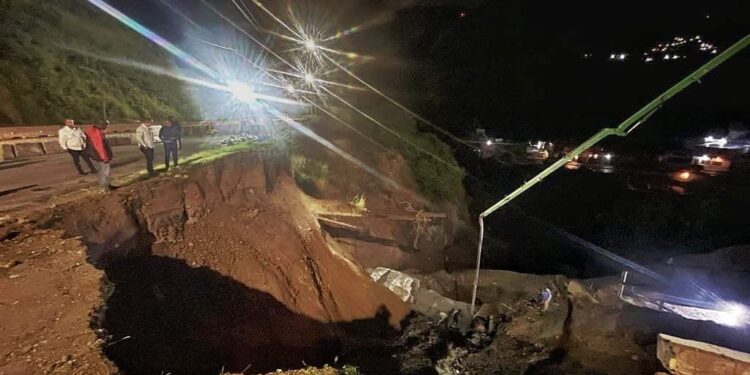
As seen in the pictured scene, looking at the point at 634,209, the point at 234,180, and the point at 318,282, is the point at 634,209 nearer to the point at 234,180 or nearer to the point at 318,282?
the point at 318,282

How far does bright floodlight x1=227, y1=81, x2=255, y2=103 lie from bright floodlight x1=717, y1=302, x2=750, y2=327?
118 feet

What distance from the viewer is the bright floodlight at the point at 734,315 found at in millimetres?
11725

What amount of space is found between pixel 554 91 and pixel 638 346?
54.6m

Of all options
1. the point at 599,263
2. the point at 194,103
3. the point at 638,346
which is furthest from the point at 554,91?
the point at 638,346

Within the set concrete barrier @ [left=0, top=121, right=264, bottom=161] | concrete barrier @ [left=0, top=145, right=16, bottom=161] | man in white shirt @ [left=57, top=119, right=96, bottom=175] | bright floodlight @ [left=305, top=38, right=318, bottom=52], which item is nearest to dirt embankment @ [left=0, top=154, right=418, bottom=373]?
man in white shirt @ [left=57, top=119, right=96, bottom=175]

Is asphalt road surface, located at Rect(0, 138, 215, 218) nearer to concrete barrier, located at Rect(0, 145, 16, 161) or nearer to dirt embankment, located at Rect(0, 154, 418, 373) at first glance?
concrete barrier, located at Rect(0, 145, 16, 161)

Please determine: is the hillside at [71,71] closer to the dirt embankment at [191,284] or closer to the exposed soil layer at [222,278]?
the dirt embankment at [191,284]

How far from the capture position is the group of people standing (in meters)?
9.98

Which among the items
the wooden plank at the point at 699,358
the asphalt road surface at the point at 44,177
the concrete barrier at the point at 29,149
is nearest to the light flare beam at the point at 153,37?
the concrete barrier at the point at 29,149

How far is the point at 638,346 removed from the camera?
1134 cm

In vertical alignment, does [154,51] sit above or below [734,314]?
above

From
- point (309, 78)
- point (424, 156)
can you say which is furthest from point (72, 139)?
point (309, 78)

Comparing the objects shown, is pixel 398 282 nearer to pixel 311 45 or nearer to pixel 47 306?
pixel 47 306

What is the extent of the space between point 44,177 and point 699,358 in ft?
55.6
